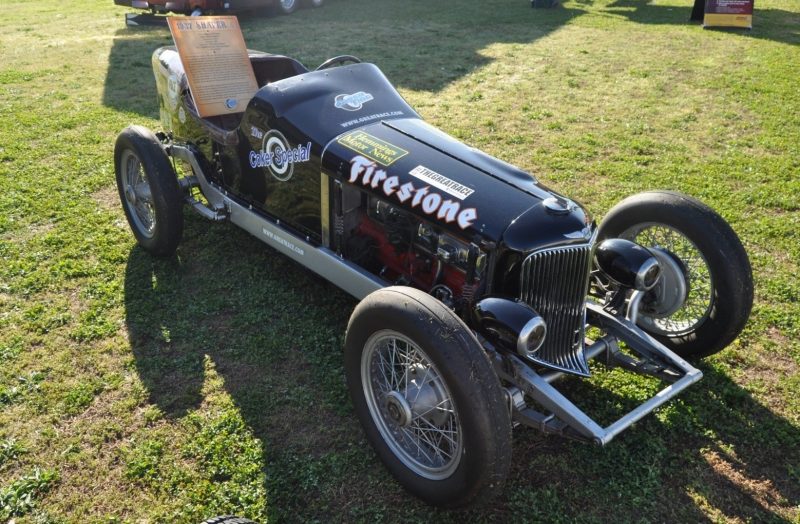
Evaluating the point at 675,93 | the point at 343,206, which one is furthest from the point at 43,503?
the point at 675,93

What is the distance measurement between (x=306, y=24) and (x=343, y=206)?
37.2 ft

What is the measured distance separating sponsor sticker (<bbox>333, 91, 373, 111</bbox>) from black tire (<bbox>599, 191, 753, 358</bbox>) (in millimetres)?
1827

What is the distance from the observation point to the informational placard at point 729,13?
43.5 feet

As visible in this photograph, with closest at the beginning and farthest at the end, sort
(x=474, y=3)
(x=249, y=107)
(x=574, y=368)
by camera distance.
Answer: (x=574, y=368), (x=249, y=107), (x=474, y=3)

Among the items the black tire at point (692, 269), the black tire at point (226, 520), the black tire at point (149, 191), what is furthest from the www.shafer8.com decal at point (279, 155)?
the black tire at point (226, 520)

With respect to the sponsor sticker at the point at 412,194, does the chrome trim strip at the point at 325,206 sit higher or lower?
lower

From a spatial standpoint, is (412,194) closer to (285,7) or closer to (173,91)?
(173,91)

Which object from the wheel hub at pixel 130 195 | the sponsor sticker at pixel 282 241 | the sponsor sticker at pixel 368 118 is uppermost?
the sponsor sticker at pixel 368 118

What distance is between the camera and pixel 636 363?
3576 millimetres

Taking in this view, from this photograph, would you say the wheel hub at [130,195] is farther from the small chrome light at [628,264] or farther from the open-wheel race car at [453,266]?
the small chrome light at [628,264]

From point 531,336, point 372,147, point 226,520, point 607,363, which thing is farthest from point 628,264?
point 226,520

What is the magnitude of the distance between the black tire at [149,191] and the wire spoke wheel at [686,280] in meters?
3.24

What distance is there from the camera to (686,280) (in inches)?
148

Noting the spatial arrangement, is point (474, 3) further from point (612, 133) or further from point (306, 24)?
point (612, 133)
